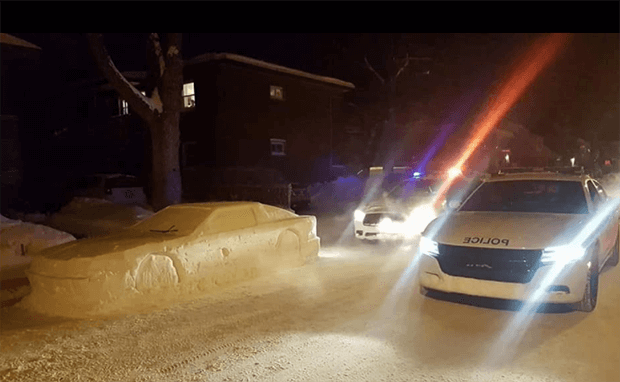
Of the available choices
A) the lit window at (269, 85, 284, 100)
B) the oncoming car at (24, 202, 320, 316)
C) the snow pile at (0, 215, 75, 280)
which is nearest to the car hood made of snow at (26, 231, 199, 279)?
the oncoming car at (24, 202, 320, 316)

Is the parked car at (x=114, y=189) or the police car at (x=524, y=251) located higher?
the police car at (x=524, y=251)

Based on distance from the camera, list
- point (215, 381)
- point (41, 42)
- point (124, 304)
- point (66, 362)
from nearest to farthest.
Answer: point (215, 381)
point (66, 362)
point (124, 304)
point (41, 42)

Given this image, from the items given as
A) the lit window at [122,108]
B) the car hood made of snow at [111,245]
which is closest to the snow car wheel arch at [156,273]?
the car hood made of snow at [111,245]

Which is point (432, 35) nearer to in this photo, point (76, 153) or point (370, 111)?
point (370, 111)

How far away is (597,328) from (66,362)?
532 cm

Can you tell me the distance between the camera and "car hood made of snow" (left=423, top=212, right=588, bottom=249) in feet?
16.8

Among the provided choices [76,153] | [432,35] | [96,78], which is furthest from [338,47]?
[76,153]

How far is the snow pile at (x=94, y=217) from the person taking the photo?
43.3 feet

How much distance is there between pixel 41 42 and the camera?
103 feet

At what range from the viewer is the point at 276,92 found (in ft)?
80.1

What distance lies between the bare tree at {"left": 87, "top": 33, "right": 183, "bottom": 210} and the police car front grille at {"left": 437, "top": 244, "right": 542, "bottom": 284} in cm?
1172

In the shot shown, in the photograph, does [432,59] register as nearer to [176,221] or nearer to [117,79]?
[117,79]

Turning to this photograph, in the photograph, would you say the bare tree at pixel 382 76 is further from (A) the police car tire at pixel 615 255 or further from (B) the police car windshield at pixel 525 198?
(B) the police car windshield at pixel 525 198

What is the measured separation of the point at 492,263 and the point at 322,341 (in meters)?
2.02
